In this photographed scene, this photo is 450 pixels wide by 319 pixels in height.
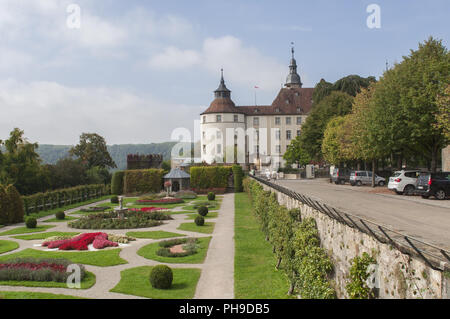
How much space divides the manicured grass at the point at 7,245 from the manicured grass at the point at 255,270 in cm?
1073

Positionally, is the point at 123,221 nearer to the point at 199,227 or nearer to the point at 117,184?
the point at 199,227

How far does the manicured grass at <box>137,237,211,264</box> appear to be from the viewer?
51.5ft

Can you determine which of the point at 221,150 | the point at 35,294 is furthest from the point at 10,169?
the point at 221,150

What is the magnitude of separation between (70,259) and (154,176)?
3615 centimetres

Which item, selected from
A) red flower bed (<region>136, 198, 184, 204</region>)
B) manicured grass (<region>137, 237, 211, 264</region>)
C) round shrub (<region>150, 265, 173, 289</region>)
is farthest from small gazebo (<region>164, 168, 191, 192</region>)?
A: round shrub (<region>150, 265, 173, 289</region>)

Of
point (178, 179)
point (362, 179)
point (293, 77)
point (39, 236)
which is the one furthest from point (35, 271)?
point (293, 77)

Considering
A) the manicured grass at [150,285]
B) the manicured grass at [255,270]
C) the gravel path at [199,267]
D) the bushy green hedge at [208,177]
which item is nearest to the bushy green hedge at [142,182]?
the bushy green hedge at [208,177]

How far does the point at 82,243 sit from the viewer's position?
735 inches

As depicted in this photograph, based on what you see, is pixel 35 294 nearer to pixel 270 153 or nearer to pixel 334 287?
pixel 334 287

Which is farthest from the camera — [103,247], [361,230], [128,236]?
[128,236]

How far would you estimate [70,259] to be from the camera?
16.0m

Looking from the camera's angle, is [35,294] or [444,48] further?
[444,48]

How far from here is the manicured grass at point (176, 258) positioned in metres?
15.7
